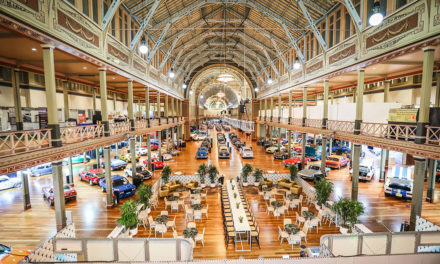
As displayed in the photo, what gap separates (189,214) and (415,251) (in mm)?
10018

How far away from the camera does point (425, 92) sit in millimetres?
7973

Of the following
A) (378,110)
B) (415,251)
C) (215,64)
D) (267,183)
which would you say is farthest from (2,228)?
(215,64)

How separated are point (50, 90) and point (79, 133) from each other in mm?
2701

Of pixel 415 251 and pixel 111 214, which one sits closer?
pixel 415 251

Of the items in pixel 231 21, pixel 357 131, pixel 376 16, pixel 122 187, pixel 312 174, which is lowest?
pixel 122 187

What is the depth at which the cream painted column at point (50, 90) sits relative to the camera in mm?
7527

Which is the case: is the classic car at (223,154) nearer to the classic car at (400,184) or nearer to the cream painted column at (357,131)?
the cream painted column at (357,131)

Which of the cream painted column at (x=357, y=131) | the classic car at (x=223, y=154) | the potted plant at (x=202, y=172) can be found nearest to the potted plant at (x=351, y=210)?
the cream painted column at (x=357, y=131)

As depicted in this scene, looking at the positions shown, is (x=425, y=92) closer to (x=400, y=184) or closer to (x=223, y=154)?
(x=400, y=184)

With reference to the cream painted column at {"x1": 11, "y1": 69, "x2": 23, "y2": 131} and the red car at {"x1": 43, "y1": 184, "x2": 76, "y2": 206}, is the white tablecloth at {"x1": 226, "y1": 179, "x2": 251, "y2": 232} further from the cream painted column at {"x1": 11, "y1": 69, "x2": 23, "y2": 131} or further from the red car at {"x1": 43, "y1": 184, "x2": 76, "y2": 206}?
the cream painted column at {"x1": 11, "y1": 69, "x2": 23, "y2": 131}

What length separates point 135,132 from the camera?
1499cm

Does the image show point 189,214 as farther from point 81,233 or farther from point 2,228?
point 2,228

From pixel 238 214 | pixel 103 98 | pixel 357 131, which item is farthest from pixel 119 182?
pixel 357 131

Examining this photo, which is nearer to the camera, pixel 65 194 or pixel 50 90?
pixel 50 90
